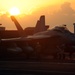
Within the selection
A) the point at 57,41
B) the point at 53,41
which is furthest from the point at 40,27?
the point at 57,41

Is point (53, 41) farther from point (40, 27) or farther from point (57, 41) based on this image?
point (40, 27)

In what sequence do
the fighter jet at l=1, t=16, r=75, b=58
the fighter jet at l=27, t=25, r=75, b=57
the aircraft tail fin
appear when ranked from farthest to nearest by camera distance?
the aircraft tail fin → the fighter jet at l=1, t=16, r=75, b=58 → the fighter jet at l=27, t=25, r=75, b=57

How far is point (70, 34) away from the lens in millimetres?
36500


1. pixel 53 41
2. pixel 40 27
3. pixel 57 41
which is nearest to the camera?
pixel 57 41

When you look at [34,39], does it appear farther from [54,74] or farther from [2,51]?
[54,74]

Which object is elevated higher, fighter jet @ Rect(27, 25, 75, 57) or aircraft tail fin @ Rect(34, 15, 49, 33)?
aircraft tail fin @ Rect(34, 15, 49, 33)

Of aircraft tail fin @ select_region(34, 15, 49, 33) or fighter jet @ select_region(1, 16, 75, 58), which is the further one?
aircraft tail fin @ select_region(34, 15, 49, 33)

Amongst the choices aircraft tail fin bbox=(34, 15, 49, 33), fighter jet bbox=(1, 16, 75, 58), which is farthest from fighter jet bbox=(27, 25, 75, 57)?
aircraft tail fin bbox=(34, 15, 49, 33)

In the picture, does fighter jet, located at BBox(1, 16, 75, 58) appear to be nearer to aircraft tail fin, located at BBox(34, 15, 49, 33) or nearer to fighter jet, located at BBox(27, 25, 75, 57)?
fighter jet, located at BBox(27, 25, 75, 57)

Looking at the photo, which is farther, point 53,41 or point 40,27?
point 40,27

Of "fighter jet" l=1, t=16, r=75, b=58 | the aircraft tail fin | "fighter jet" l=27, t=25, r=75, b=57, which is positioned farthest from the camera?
the aircraft tail fin

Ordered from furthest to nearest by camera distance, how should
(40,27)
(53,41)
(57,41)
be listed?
(40,27) → (53,41) → (57,41)

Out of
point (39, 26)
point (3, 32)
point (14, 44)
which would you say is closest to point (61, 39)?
point (14, 44)

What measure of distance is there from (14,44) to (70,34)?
10.0 m
